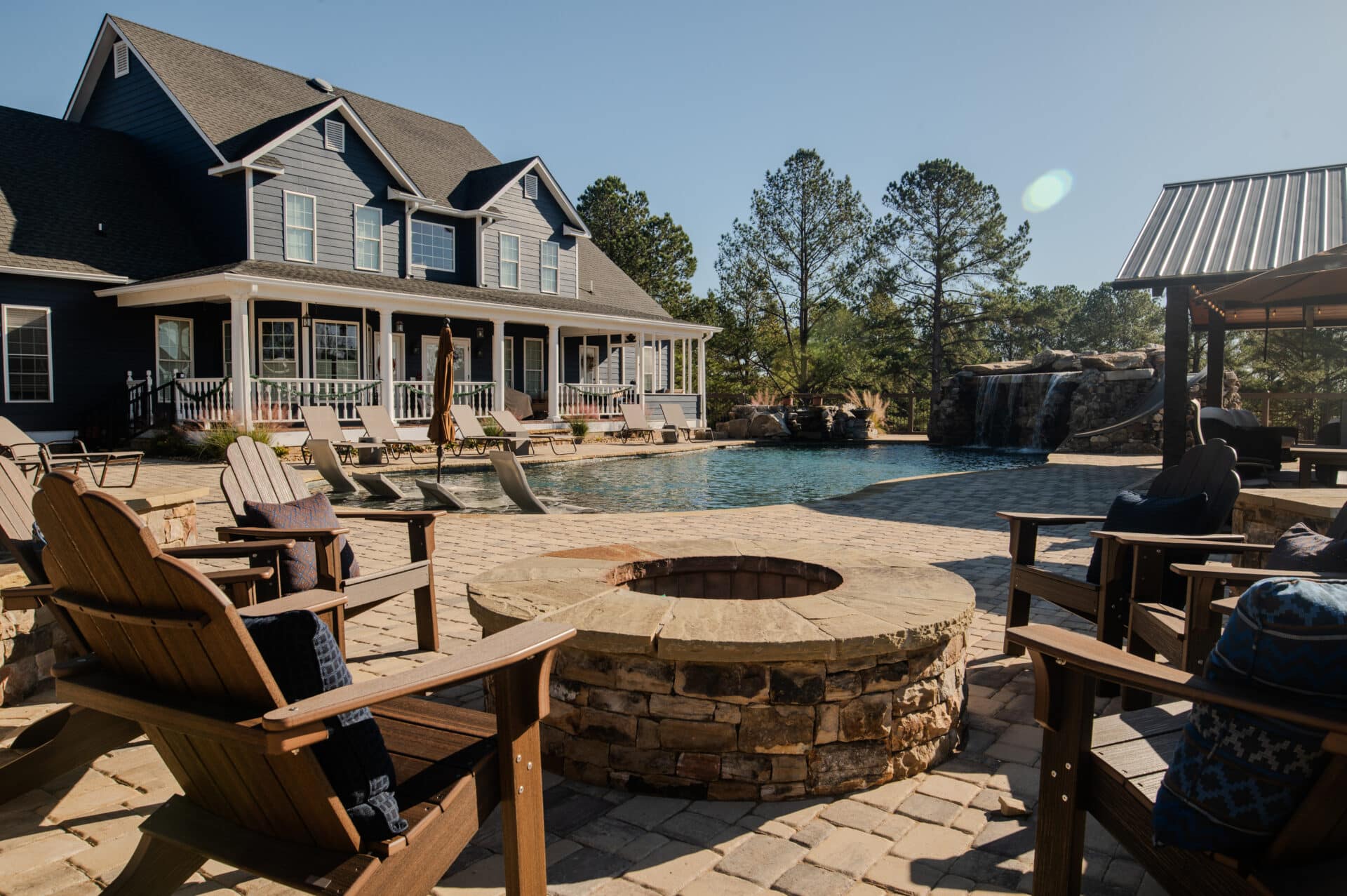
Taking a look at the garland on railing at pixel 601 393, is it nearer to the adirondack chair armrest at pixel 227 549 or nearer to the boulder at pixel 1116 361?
the boulder at pixel 1116 361

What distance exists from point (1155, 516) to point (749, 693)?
7.28ft

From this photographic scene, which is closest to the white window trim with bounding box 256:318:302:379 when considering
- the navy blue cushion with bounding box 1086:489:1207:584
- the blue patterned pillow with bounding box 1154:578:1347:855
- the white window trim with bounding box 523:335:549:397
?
the white window trim with bounding box 523:335:549:397

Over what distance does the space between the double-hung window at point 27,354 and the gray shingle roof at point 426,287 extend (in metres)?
1.83

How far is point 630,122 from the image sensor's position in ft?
87.5

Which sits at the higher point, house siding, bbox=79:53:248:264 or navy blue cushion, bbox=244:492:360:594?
house siding, bbox=79:53:248:264

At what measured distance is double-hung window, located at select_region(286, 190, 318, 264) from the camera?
16422 millimetres

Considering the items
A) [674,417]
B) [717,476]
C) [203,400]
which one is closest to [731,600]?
[717,476]

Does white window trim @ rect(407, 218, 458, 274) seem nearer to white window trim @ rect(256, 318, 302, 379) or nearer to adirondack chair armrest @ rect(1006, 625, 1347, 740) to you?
white window trim @ rect(256, 318, 302, 379)

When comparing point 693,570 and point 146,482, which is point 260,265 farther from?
point 693,570

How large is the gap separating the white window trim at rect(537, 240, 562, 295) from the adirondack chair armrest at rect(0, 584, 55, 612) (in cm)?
1958

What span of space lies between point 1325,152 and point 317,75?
89.2 ft

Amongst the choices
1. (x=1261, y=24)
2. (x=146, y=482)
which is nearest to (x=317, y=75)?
(x=146, y=482)

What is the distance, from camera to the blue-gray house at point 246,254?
47.5 feet

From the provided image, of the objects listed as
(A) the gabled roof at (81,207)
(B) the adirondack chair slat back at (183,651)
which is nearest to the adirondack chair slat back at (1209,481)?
(B) the adirondack chair slat back at (183,651)
